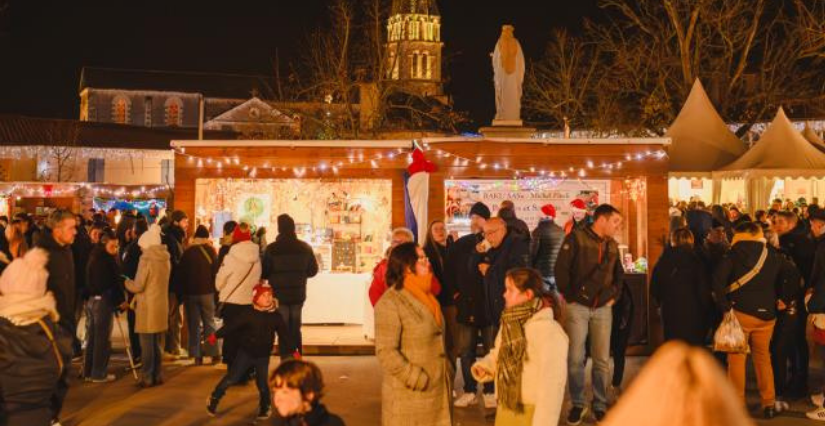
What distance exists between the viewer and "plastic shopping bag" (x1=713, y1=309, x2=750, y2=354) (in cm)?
795

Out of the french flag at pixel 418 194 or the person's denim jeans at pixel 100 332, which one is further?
the french flag at pixel 418 194

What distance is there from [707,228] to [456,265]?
3.68 meters

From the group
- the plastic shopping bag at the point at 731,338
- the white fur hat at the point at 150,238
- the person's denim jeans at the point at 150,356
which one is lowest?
the person's denim jeans at the point at 150,356

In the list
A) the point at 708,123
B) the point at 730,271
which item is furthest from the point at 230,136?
the point at 730,271

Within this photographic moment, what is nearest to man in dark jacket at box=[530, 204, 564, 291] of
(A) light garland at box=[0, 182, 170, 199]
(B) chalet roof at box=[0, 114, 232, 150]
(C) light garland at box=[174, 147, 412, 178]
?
(C) light garland at box=[174, 147, 412, 178]

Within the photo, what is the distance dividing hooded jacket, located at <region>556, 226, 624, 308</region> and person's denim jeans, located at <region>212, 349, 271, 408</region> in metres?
2.88

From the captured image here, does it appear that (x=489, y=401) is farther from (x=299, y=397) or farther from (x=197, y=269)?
(x=299, y=397)

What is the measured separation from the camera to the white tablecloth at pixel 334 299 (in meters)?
12.6

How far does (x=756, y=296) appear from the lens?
817 cm

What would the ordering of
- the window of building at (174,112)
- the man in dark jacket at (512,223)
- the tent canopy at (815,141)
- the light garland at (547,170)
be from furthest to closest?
the window of building at (174,112) → the tent canopy at (815,141) → the light garland at (547,170) → the man in dark jacket at (512,223)

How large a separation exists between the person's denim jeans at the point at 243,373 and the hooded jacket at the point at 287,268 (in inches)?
59.6

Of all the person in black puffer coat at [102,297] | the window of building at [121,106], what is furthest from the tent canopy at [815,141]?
the window of building at [121,106]

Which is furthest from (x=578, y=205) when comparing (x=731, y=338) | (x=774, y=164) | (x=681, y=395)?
(x=681, y=395)

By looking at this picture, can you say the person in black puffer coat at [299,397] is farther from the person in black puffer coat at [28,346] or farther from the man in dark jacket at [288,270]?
the man in dark jacket at [288,270]
